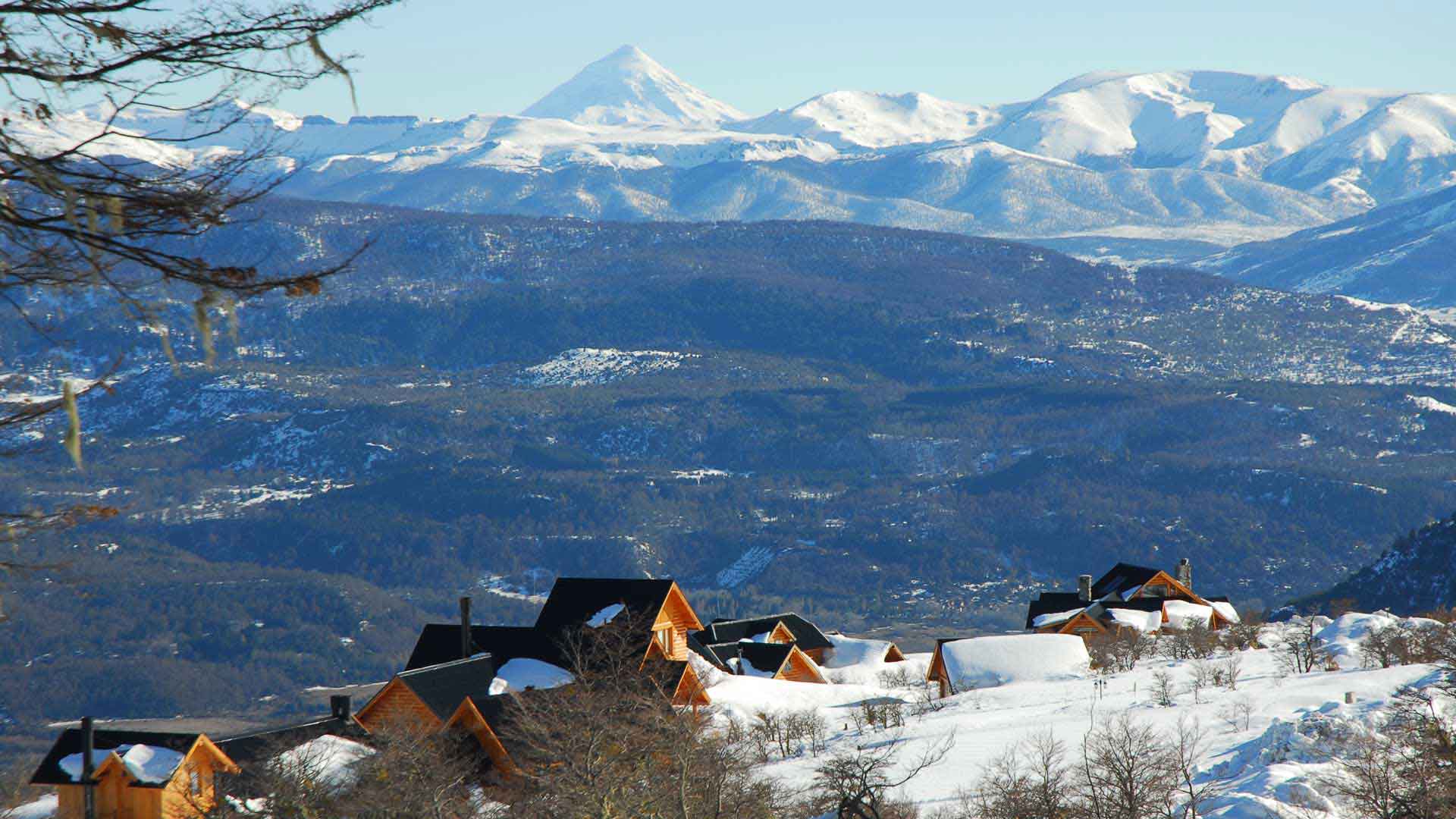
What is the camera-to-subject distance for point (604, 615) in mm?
63812

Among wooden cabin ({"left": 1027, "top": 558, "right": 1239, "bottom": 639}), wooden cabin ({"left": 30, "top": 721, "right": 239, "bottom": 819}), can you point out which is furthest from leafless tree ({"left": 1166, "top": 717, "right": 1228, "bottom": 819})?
wooden cabin ({"left": 1027, "top": 558, "right": 1239, "bottom": 639})

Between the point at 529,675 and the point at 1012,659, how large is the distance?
30.6 meters

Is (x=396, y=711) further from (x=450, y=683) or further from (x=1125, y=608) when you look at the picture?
(x=1125, y=608)

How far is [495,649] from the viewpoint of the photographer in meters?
62.6

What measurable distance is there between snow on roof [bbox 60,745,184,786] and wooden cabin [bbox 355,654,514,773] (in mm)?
5935

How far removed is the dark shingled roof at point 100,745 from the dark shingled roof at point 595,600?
1554cm

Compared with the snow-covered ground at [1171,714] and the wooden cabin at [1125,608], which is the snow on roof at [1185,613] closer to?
the wooden cabin at [1125,608]

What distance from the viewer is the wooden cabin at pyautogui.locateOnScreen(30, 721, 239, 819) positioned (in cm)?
4884

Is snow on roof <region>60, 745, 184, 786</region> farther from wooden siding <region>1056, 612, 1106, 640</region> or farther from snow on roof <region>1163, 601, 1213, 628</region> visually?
snow on roof <region>1163, 601, 1213, 628</region>

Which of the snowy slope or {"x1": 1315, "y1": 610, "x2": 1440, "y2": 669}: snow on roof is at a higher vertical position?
{"x1": 1315, "y1": 610, "x2": 1440, "y2": 669}: snow on roof

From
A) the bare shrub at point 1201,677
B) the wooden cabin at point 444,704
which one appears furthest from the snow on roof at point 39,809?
the bare shrub at point 1201,677

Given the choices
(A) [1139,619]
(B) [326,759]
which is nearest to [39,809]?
(B) [326,759]

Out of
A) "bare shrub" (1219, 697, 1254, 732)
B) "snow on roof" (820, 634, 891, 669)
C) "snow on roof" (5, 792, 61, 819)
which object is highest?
"bare shrub" (1219, 697, 1254, 732)

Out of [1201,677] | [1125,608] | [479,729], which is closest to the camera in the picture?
[479,729]
